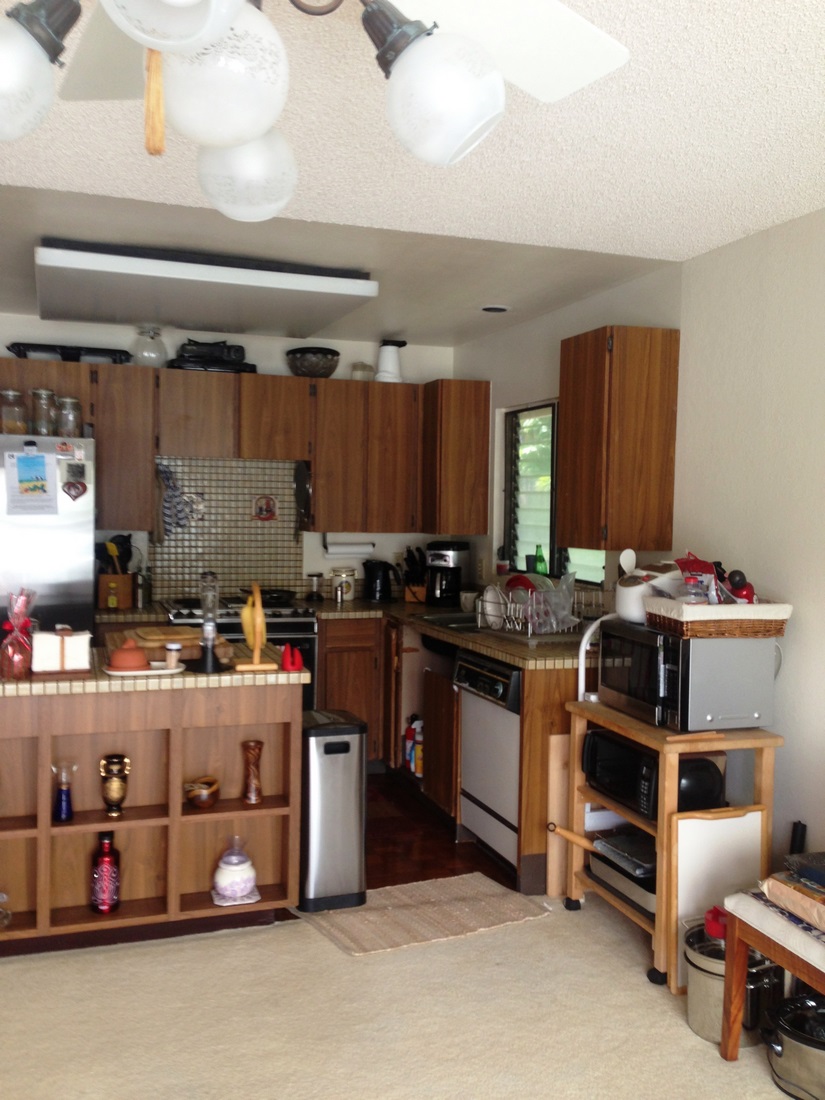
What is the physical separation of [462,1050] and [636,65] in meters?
2.49

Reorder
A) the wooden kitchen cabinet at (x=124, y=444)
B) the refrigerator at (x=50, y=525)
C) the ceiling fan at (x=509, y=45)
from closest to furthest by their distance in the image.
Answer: the ceiling fan at (x=509, y=45)
the refrigerator at (x=50, y=525)
the wooden kitchen cabinet at (x=124, y=444)

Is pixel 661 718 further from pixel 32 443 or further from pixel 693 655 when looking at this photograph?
pixel 32 443

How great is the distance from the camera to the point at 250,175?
1630 mm

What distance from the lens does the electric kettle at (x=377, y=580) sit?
5.67m

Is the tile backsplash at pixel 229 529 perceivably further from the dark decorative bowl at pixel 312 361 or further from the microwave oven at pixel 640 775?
the microwave oven at pixel 640 775

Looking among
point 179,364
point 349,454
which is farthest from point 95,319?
point 349,454

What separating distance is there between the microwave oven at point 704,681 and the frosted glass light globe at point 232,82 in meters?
2.11

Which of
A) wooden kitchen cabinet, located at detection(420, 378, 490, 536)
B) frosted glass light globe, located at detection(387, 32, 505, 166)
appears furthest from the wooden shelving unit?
wooden kitchen cabinet, located at detection(420, 378, 490, 536)

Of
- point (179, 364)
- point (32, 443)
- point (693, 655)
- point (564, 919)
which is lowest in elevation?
point (564, 919)

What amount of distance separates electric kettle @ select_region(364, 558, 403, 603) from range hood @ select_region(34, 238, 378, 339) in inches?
61.2

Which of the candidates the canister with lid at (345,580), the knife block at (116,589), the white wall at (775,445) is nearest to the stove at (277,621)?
the knife block at (116,589)

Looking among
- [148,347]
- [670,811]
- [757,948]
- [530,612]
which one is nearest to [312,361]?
[148,347]

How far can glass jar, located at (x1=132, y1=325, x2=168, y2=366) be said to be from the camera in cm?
515

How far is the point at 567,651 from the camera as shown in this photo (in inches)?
146
